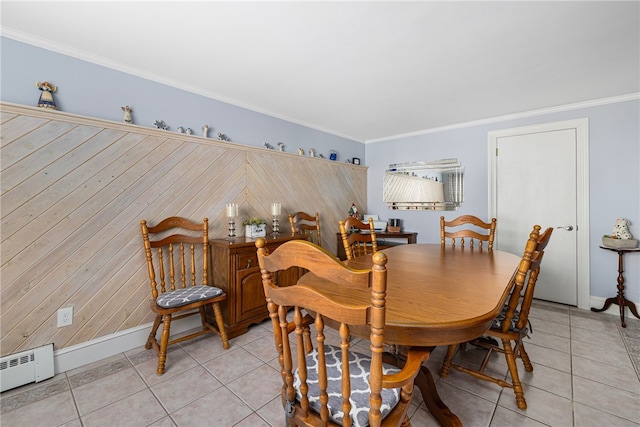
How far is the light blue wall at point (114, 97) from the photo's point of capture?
6.07 ft

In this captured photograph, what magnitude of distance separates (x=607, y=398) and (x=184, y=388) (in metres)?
2.66

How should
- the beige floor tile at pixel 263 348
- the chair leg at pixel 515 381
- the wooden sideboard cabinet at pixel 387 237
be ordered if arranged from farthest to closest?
the wooden sideboard cabinet at pixel 387 237
the beige floor tile at pixel 263 348
the chair leg at pixel 515 381

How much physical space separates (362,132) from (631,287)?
11.9 feet

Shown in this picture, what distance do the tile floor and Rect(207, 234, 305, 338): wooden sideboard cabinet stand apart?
0.24 meters

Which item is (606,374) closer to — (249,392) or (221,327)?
(249,392)

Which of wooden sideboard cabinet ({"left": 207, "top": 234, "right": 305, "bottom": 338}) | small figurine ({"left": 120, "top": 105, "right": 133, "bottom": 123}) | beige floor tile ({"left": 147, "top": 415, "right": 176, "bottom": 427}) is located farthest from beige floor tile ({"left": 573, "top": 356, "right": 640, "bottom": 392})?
small figurine ({"left": 120, "top": 105, "right": 133, "bottom": 123})

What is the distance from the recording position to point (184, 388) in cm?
178

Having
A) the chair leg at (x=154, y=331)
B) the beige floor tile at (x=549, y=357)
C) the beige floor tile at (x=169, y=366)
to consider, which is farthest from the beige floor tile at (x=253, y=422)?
the beige floor tile at (x=549, y=357)

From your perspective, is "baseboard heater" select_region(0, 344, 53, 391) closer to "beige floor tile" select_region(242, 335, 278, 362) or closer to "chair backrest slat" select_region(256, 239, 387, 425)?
"beige floor tile" select_region(242, 335, 278, 362)

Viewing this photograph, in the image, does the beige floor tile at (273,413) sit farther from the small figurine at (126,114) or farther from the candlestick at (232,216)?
the small figurine at (126,114)

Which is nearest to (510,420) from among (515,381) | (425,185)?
(515,381)

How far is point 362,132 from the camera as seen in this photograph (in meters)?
4.28

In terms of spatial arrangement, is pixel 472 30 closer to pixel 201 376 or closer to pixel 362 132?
pixel 362 132

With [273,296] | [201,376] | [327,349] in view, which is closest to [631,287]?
[327,349]
